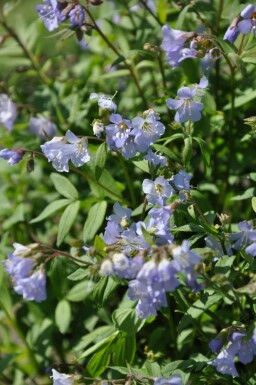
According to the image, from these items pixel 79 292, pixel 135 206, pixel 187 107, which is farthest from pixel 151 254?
pixel 79 292

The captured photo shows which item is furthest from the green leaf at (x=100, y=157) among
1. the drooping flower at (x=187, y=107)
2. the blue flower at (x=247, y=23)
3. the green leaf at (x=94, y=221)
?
the blue flower at (x=247, y=23)

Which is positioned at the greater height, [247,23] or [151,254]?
[247,23]

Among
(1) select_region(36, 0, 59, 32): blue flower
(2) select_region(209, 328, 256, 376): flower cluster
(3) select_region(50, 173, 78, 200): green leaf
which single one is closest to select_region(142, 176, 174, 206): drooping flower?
(2) select_region(209, 328, 256, 376): flower cluster

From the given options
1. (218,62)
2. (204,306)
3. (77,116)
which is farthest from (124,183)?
(204,306)

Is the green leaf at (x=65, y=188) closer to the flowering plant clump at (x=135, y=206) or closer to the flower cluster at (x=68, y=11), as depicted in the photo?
the flowering plant clump at (x=135, y=206)

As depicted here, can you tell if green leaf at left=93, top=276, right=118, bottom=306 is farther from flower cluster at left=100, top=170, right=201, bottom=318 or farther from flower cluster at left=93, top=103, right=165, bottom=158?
flower cluster at left=93, top=103, right=165, bottom=158

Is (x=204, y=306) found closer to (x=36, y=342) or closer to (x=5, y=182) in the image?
(x=36, y=342)

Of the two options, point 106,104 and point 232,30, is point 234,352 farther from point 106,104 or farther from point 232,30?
point 232,30
